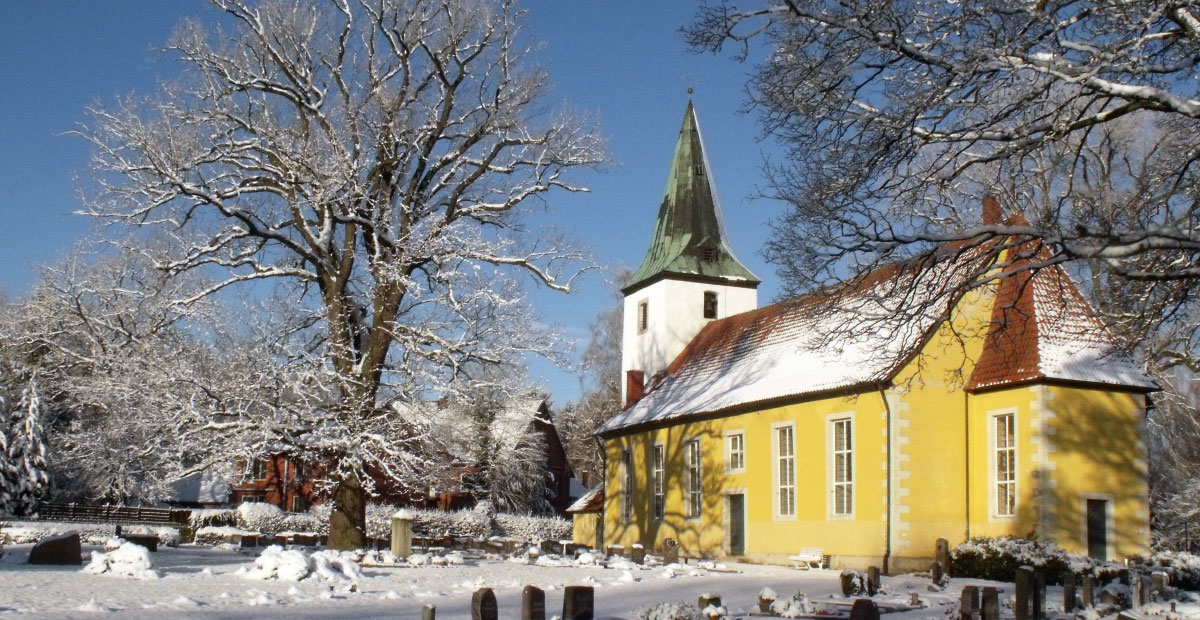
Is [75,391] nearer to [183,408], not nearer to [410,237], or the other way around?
[183,408]

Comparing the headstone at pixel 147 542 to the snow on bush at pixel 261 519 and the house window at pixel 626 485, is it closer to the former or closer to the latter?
the snow on bush at pixel 261 519

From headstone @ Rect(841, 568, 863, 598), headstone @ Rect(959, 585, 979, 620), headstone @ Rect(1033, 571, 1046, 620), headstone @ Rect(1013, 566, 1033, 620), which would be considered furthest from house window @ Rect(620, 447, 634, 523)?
headstone @ Rect(959, 585, 979, 620)

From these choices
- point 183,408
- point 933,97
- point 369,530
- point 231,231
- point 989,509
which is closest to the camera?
point 933,97

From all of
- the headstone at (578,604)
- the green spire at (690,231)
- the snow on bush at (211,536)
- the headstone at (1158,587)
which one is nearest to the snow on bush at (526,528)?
the green spire at (690,231)

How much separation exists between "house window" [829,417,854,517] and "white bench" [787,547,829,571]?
3.46 ft

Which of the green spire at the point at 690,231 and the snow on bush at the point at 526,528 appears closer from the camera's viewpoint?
the green spire at the point at 690,231

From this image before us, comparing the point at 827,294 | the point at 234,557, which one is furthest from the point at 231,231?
the point at 827,294

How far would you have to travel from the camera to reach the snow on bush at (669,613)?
1062 centimetres

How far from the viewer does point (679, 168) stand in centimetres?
4209

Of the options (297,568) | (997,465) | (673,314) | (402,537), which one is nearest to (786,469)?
(997,465)

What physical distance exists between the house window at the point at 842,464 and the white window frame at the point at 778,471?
1.58 m

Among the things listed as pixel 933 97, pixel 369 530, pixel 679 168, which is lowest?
pixel 369 530

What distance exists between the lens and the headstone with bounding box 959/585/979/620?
12884mm

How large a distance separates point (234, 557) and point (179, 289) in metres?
5.40
